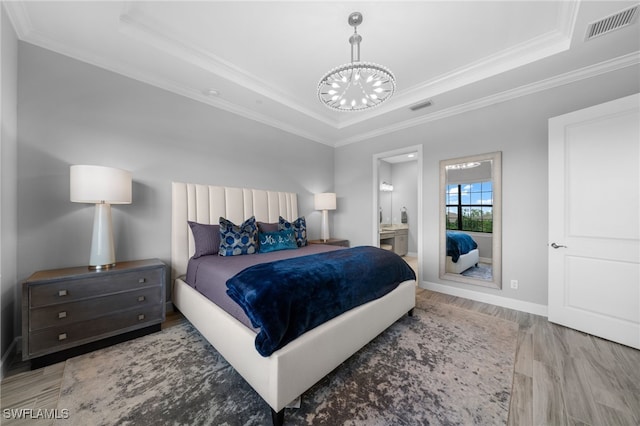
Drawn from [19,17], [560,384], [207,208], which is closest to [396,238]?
[560,384]

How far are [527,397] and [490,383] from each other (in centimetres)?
19

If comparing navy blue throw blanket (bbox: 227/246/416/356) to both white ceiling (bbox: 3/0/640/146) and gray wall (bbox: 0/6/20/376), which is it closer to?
gray wall (bbox: 0/6/20/376)

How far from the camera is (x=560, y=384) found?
160 cm

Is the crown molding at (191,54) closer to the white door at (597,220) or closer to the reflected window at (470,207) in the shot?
the reflected window at (470,207)

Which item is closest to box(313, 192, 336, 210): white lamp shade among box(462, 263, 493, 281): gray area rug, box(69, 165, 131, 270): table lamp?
box(462, 263, 493, 281): gray area rug

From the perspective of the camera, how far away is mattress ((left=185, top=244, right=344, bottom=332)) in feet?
5.52

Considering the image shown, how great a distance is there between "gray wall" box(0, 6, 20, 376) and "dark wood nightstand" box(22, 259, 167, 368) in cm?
20

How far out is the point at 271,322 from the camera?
4.22 feet

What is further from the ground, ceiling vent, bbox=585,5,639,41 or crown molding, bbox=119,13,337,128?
crown molding, bbox=119,13,337,128

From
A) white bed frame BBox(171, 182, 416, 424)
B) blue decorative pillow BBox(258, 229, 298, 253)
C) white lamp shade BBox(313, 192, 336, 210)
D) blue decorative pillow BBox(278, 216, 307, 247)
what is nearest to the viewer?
white bed frame BBox(171, 182, 416, 424)

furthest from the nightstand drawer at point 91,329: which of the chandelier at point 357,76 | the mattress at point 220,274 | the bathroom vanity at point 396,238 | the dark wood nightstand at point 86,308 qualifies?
the bathroom vanity at point 396,238

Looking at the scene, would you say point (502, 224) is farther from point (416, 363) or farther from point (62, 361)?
point (62, 361)

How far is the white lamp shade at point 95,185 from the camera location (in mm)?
1930

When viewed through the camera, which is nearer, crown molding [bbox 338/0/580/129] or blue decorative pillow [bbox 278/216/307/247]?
crown molding [bbox 338/0/580/129]
